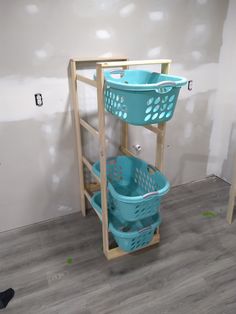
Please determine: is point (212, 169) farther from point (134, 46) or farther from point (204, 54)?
point (134, 46)

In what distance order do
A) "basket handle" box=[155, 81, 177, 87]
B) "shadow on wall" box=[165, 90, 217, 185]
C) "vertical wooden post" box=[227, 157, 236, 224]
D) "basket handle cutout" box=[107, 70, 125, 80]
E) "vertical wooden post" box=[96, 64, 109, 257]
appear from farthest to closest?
"shadow on wall" box=[165, 90, 217, 185]
"vertical wooden post" box=[227, 157, 236, 224]
"basket handle cutout" box=[107, 70, 125, 80]
"vertical wooden post" box=[96, 64, 109, 257]
"basket handle" box=[155, 81, 177, 87]

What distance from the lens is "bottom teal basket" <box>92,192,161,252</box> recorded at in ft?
5.05

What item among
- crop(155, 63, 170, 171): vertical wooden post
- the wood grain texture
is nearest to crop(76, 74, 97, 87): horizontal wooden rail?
crop(155, 63, 170, 171): vertical wooden post

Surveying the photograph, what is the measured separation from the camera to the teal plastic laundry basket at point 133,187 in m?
1.42

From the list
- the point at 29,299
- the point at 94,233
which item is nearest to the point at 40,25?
the point at 94,233

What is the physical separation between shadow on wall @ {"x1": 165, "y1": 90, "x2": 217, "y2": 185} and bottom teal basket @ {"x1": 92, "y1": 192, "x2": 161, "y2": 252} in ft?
2.51

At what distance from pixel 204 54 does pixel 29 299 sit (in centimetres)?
208

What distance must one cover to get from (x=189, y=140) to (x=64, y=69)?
1.26m

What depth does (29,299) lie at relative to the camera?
1.41 meters

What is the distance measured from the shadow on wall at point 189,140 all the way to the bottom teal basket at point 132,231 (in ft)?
2.51

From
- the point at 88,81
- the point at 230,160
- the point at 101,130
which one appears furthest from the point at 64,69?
the point at 230,160

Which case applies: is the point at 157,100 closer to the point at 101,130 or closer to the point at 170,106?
the point at 170,106

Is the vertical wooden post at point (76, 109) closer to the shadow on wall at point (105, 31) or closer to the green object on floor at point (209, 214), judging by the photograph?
the shadow on wall at point (105, 31)

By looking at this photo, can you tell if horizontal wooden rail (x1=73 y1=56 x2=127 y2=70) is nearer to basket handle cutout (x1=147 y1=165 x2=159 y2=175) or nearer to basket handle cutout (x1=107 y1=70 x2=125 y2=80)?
basket handle cutout (x1=107 y1=70 x2=125 y2=80)
